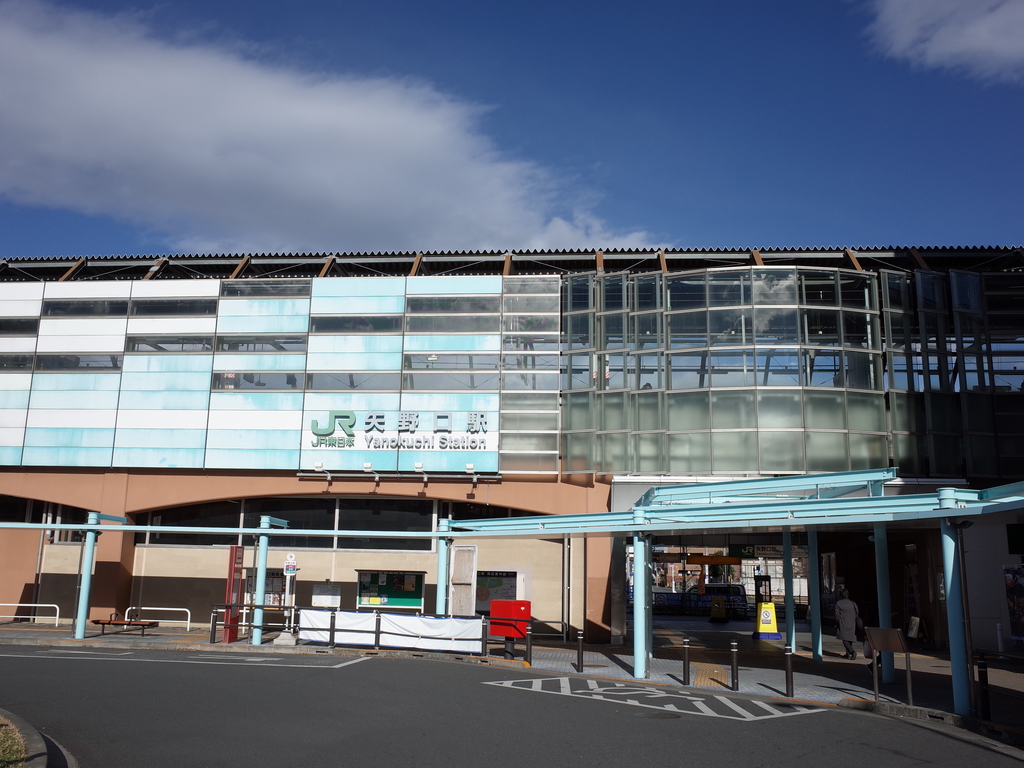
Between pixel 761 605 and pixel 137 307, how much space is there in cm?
2280

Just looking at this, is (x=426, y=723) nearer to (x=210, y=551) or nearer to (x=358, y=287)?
(x=358, y=287)

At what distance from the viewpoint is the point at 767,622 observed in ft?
93.3

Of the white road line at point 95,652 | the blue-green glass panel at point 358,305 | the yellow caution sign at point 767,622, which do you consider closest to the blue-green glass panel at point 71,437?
the blue-green glass panel at point 358,305

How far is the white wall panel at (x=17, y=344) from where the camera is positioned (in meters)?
28.9

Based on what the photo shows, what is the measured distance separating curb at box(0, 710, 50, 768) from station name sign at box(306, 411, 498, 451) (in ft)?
53.4

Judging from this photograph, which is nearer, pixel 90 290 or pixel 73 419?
pixel 73 419

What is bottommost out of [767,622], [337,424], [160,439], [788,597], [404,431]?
[767,622]

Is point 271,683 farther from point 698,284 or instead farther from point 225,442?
point 698,284

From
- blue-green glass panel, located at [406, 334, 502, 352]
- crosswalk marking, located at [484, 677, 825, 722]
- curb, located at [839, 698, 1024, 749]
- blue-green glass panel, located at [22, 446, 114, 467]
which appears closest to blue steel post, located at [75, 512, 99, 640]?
blue-green glass panel, located at [22, 446, 114, 467]

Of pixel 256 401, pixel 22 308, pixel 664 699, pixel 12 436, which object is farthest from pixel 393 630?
pixel 22 308

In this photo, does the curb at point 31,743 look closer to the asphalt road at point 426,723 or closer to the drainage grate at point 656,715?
the asphalt road at point 426,723

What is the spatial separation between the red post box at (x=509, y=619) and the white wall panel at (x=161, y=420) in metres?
11.5

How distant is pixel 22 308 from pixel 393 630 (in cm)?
1857

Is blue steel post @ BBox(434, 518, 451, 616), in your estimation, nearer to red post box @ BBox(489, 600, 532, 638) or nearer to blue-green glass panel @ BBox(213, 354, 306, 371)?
red post box @ BBox(489, 600, 532, 638)
